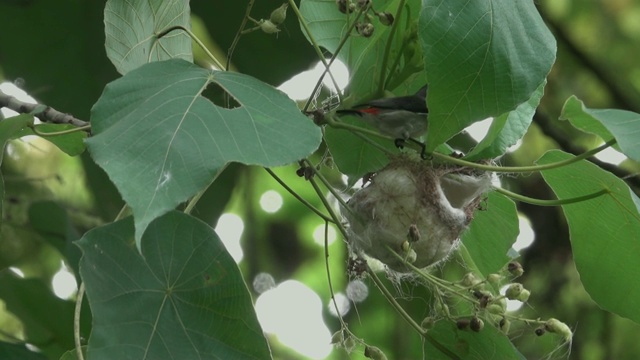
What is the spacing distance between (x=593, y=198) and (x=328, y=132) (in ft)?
1.56

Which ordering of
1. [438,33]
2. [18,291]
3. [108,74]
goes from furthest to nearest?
[108,74] < [18,291] < [438,33]

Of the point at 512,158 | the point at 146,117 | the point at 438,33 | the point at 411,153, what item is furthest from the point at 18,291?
the point at 512,158

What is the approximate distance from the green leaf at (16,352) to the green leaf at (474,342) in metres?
0.70

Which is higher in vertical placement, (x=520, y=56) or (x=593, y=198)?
(x=520, y=56)

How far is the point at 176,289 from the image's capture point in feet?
4.38

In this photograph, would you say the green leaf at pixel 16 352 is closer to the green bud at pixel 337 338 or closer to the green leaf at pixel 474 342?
the green bud at pixel 337 338

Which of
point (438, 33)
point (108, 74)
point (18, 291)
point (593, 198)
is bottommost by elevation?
point (593, 198)

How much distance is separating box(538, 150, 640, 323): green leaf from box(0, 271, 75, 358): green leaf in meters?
1.15

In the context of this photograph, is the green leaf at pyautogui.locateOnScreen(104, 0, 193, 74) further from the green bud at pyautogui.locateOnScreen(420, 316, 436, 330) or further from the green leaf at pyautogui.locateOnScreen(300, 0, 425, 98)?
the green bud at pyautogui.locateOnScreen(420, 316, 436, 330)

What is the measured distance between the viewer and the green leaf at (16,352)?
66.1 inches

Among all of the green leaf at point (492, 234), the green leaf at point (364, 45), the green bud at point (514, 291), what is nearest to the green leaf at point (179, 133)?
the green leaf at point (364, 45)

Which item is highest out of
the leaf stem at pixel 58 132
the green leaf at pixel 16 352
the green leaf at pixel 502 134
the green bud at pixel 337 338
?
the leaf stem at pixel 58 132

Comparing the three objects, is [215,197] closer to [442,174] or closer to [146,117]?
[442,174]

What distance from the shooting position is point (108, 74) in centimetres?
236
